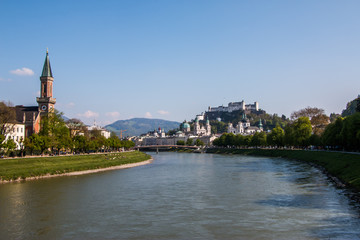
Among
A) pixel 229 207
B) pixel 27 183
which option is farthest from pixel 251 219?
pixel 27 183

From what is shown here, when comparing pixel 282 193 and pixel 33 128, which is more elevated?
pixel 33 128

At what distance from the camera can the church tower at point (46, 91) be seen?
9081cm

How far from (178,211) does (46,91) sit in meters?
71.5

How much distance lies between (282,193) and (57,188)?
77.4ft

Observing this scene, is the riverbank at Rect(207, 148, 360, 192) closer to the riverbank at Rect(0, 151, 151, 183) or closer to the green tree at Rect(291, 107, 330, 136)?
the green tree at Rect(291, 107, 330, 136)

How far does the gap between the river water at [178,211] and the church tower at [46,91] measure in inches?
1942

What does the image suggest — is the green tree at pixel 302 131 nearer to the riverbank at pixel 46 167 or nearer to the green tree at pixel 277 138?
the green tree at pixel 277 138

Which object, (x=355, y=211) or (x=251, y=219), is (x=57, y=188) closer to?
(x=251, y=219)

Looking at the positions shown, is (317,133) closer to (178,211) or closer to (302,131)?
(302,131)

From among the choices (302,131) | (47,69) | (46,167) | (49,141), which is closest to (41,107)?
(47,69)

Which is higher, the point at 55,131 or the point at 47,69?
the point at 47,69

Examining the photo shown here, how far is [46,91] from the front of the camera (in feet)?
303

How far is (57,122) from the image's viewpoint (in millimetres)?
79312

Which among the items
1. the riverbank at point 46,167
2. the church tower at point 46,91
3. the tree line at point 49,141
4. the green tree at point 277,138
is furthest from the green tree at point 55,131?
the green tree at point 277,138
